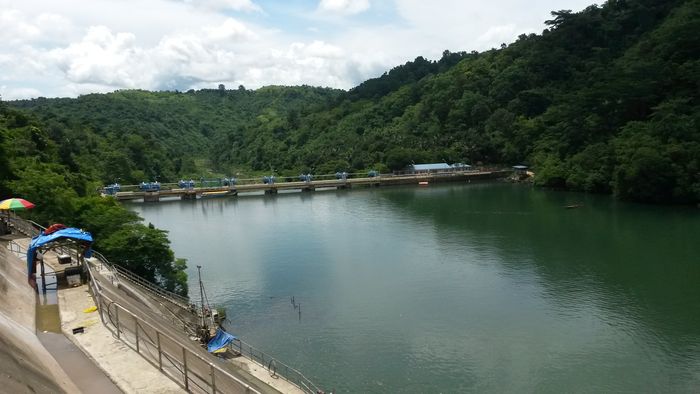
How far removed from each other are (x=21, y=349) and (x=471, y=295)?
22215mm

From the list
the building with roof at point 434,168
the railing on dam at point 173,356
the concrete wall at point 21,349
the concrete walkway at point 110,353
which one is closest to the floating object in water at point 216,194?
the building with roof at point 434,168

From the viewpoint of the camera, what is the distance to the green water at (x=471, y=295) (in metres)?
19.4

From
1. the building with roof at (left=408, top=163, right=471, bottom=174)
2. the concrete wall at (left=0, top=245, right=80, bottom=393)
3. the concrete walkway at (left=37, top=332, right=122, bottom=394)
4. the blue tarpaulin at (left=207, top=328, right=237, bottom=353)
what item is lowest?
the blue tarpaulin at (left=207, top=328, right=237, bottom=353)

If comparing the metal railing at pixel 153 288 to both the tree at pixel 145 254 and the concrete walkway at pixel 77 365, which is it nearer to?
the tree at pixel 145 254

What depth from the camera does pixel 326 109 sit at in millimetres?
141750

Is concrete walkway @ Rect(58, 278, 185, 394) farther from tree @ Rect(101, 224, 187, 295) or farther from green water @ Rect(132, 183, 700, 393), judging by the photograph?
tree @ Rect(101, 224, 187, 295)

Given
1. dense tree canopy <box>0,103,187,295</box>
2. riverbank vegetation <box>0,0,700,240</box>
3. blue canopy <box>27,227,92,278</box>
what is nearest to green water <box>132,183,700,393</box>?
dense tree canopy <box>0,103,187,295</box>

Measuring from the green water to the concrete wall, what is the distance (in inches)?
385

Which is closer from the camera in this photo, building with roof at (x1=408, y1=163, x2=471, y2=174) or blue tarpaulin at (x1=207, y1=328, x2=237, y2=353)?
blue tarpaulin at (x1=207, y1=328, x2=237, y2=353)

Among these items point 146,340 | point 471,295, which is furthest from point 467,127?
point 146,340

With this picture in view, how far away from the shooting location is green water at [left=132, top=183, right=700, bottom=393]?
63.7 feet

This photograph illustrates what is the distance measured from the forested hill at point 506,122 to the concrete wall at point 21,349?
45502 mm

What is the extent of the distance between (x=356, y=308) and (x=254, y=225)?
2840 cm

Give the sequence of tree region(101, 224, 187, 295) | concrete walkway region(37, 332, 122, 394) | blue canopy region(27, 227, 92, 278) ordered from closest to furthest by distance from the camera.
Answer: concrete walkway region(37, 332, 122, 394)
blue canopy region(27, 227, 92, 278)
tree region(101, 224, 187, 295)
